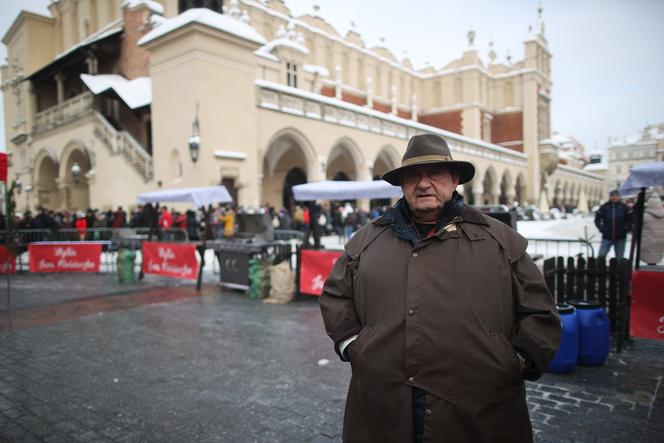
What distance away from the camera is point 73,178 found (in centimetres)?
2483

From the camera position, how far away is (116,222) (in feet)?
56.2

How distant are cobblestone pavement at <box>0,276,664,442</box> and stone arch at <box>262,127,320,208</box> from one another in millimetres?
14880

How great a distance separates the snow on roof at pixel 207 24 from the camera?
54.3 ft

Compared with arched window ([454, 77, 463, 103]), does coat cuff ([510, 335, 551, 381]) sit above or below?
below

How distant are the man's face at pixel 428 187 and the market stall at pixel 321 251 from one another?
5830mm

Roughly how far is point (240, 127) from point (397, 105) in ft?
90.7

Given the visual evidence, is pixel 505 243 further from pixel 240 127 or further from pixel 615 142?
pixel 615 142

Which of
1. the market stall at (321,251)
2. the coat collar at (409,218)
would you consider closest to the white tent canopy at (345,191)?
the market stall at (321,251)

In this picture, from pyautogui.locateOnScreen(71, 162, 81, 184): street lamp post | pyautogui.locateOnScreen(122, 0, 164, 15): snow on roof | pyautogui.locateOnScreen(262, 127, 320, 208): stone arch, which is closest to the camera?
pyautogui.locateOnScreen(262, 127, 320, 208): stone arch

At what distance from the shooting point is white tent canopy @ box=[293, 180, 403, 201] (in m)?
8.07

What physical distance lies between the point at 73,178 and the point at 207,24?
13841 millimetres

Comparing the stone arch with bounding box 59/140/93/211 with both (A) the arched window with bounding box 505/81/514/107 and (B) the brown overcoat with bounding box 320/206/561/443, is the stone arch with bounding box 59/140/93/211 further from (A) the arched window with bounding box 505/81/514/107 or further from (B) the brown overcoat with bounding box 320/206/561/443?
(A) the arched window with bounding box 505/81/514/107

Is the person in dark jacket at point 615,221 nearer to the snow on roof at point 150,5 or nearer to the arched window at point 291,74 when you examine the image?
the arched window at point 291,74

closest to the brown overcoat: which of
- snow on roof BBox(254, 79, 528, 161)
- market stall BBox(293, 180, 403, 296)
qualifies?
market stall BBox(293, 180, 403, 296)
